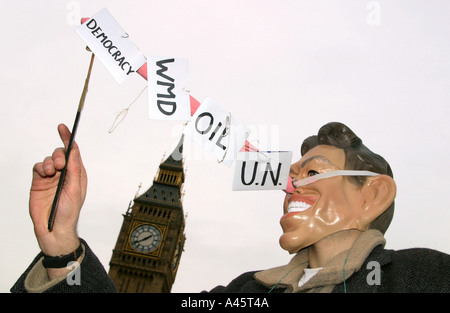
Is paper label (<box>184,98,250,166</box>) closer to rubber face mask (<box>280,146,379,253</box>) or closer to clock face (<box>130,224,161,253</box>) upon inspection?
rubber face mask (<box>280,146,379,253</box>)

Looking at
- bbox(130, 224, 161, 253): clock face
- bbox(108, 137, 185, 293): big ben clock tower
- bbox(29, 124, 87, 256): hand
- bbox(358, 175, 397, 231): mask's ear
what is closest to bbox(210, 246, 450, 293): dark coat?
bbox(358, 175, 397, 231): mask's ear

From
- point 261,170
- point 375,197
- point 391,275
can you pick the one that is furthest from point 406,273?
point 261,170

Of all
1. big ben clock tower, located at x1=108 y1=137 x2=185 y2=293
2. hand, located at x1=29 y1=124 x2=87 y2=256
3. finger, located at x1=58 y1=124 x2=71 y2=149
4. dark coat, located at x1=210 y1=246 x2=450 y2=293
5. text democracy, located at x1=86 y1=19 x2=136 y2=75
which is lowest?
dark coat, located at x1=210 y1=246 x2=450 y2=293

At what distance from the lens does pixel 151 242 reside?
148 feet

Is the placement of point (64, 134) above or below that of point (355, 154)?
below

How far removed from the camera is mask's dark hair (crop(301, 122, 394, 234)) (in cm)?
387

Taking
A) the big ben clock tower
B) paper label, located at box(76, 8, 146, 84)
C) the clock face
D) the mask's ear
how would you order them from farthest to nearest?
the clock face, the big ben clock tower, the mask's ear, paper label, located at box(76, 8, 146, 84)

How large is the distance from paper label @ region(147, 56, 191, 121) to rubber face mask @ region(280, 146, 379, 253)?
4.29ft

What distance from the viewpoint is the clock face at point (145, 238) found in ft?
146

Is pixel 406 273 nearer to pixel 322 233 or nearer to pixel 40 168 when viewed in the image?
pixel 322 233

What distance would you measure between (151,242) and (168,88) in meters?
43.5
